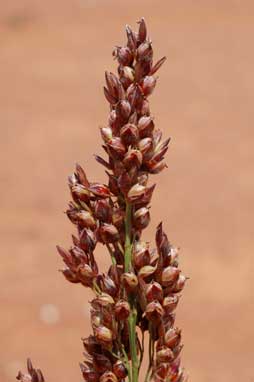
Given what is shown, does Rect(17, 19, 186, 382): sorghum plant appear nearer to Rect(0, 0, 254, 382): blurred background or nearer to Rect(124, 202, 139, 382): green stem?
Rect(124, 202, 139, 382): green stem

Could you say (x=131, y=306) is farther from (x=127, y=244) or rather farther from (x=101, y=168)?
(x=101, y=168)

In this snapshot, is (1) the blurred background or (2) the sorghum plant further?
(1) the blurred background

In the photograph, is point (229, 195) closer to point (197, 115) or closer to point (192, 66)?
point (197, 115)

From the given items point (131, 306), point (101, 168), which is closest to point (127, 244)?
point (131, 306)

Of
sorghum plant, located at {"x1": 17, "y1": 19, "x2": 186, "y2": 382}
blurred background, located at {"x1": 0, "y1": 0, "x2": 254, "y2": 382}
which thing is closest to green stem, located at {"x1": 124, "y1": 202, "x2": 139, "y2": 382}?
sorghum plant, located at {"x1": 17, "y1": 19, "x2": 186, "y2": 382}

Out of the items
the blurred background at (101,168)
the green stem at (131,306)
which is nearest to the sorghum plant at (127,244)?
the green stem at (131,306)

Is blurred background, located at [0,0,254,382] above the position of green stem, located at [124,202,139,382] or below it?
above

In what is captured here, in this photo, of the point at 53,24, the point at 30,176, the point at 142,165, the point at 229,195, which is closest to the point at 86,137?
the point at 30,176
